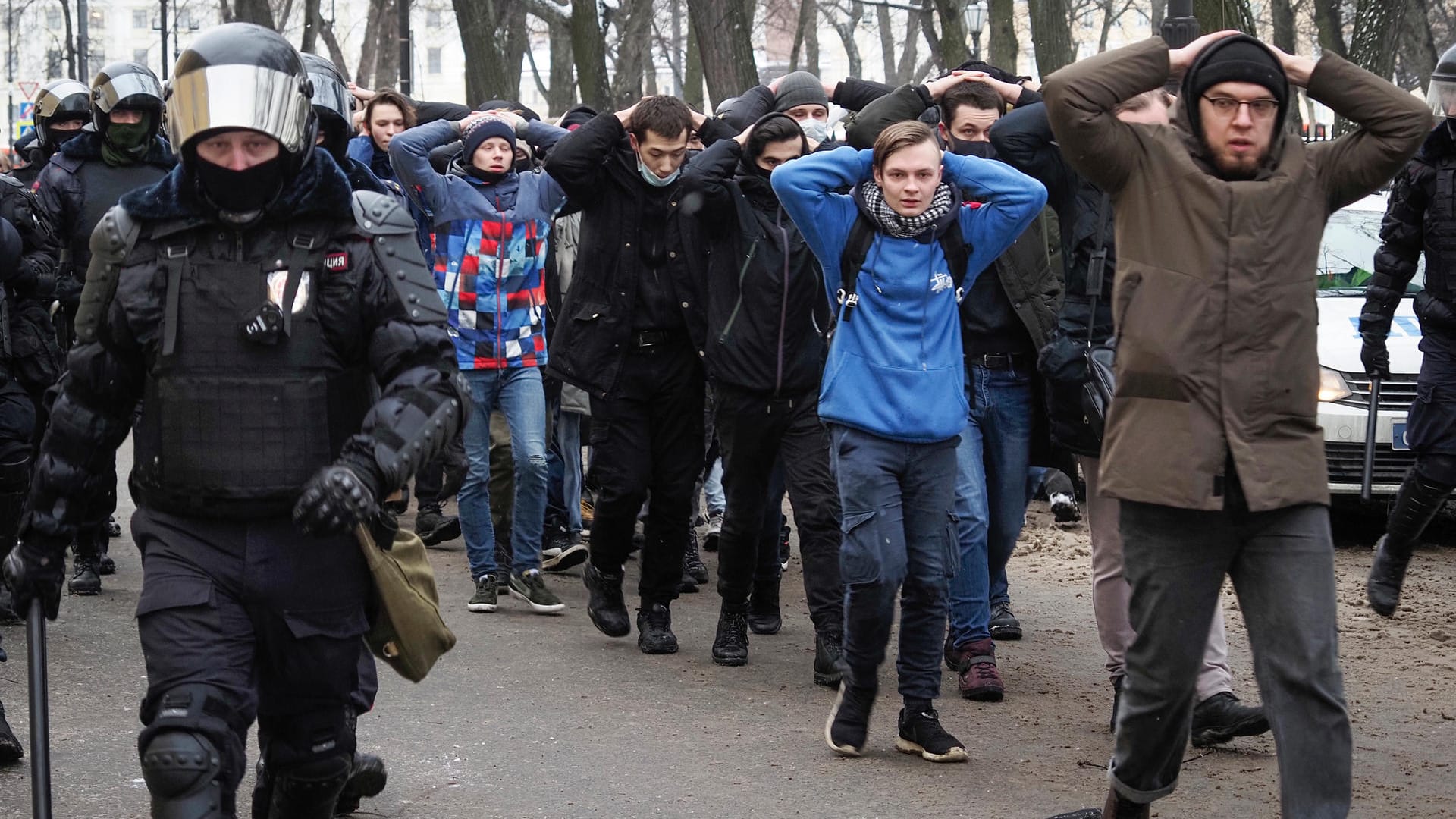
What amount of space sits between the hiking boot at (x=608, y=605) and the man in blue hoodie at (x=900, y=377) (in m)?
1.90

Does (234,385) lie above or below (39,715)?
above

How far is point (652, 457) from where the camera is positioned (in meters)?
7.63

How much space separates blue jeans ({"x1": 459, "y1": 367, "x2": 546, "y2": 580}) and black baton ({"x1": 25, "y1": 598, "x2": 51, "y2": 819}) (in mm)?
3980

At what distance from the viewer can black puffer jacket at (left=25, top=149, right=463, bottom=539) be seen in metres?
4.13

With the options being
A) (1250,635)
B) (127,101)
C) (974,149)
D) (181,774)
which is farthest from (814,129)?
(181,774)

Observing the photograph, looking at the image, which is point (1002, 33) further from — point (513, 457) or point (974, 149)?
point (974, 149)

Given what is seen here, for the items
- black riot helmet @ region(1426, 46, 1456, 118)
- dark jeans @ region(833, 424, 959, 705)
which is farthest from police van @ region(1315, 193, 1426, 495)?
dark jeans @ region(833, 424, 959, 705)

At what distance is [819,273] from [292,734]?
3.41 m

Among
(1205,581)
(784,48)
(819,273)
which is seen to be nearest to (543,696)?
(819,273)

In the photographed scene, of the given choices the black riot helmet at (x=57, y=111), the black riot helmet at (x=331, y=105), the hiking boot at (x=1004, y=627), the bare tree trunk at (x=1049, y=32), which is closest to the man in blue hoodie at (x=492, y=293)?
the hiking boot at (x=1004, y=627)

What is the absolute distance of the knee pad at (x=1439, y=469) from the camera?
736cm

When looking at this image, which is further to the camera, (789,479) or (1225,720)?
(789,479)

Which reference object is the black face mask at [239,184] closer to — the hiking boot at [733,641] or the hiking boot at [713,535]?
the hiking boot at [733,641]

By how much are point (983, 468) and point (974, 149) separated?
1257mm
